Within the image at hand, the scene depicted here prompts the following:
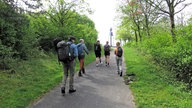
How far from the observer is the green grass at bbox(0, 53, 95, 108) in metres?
9.38

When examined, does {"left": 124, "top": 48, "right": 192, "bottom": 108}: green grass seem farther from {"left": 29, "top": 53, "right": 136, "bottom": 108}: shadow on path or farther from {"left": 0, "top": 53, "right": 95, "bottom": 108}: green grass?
{"left": 0, "top": 53, "right": 95, "bottom": 108}: green grass

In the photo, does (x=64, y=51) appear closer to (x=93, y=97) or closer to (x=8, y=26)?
(x=93, y=97)

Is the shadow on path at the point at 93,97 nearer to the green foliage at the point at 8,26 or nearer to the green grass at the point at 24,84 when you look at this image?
the green grass at the point at 24,84

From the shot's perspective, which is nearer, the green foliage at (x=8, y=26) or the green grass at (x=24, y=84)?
the green grass at (x=24, y=84)

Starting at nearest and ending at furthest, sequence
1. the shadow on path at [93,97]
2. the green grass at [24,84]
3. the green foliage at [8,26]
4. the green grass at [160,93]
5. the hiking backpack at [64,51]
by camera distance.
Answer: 1. the green grass at [160,93]
2. the shadow on path at [93,97]
3. the green grass at [24,84]
4. the hiking backpack at [64,51]
5. the green foliage at [8,26]

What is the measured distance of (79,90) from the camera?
1113 centimetres

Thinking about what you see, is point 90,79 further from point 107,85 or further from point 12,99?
point 12,99

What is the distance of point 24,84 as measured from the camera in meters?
12.3

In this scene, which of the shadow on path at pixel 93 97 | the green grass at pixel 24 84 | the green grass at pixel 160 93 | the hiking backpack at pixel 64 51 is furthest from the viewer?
the hiking backpack at pixel 64 51

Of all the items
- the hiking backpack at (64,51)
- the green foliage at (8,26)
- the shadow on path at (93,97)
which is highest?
the green foliage at (8,26)

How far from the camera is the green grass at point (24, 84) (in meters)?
9.38

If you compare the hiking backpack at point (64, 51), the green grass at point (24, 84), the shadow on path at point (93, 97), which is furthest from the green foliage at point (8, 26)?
the shadow on path at point (93, 97)

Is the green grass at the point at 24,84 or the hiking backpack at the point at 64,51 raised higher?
the hiking backpack at the point at 64,51

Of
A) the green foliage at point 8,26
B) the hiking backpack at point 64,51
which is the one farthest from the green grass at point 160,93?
the green foliage at point 8,26
